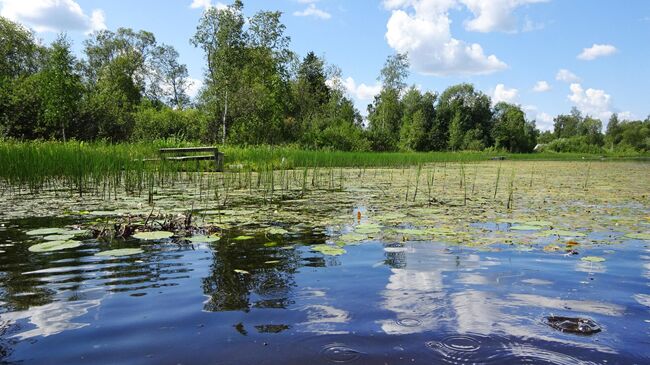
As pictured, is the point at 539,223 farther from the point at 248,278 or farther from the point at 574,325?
the point at 248,278

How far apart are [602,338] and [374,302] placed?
1025 mm

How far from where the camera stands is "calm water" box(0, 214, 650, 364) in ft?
5.48

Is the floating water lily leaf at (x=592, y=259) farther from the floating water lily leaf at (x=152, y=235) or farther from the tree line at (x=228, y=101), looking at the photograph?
the tree line at (x=228, y=101)

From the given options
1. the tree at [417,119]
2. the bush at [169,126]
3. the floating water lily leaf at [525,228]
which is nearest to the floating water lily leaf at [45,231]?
the floating water lily leaf at [525,228]

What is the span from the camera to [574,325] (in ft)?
6.24

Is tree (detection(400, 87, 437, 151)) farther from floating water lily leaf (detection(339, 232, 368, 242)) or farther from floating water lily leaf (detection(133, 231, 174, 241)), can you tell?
floating water lily leaf (detection(133, 231, 174, 241))

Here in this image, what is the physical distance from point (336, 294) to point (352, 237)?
1515 mm

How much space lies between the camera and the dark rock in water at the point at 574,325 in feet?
6.04

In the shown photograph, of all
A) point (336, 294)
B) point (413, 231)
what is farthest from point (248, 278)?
point (413, 231)

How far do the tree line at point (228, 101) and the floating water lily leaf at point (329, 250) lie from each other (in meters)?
17.3

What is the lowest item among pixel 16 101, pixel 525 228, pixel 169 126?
pixel 525 228

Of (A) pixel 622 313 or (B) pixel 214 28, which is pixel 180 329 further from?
(B) pixel 214 28

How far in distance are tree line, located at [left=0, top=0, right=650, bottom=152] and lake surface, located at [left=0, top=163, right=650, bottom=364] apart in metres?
16.9

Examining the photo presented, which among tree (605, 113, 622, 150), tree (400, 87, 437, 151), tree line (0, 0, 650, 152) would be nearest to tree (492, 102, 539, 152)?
tree line (0, 0, 650, 152)
